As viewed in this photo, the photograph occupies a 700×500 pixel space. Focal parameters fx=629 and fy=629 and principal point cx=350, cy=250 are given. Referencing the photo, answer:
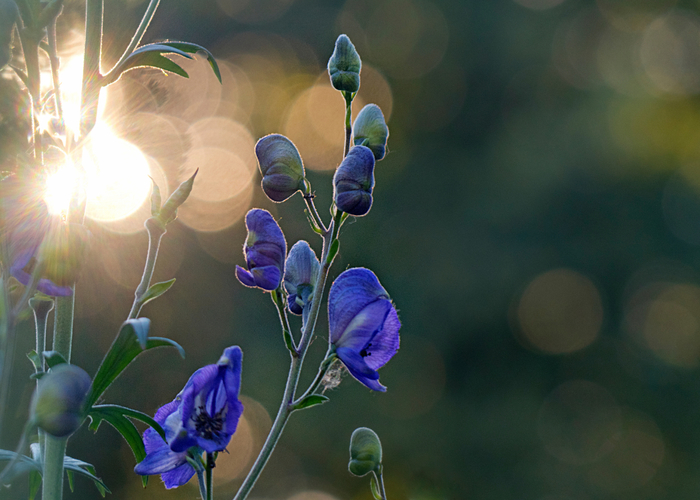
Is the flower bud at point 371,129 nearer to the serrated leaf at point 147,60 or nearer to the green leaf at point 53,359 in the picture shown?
the serrated leaf at point 147,60

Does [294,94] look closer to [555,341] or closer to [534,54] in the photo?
[534,54]

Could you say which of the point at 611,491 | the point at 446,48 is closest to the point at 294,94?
the point at 446,48

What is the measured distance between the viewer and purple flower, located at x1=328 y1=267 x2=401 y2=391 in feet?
2.07

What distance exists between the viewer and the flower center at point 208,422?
544mm

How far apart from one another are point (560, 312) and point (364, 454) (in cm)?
523

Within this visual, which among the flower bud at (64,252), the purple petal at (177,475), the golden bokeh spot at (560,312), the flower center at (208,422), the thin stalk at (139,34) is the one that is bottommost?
the golden bokeh spot at (560,312)

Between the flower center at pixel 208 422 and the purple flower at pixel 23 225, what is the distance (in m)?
0.15

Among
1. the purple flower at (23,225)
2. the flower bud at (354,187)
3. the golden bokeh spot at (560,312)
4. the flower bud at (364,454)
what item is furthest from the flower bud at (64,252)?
the golden bokeh spot at (560,312)

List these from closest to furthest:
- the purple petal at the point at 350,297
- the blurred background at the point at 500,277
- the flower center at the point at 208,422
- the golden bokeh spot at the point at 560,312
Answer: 1. the flower center at the point at 208,422
2. the purple petal at the point at 350,297
3. the blurred background at the point at 500,277
4. the golden bokeh spot at the point at 560,312

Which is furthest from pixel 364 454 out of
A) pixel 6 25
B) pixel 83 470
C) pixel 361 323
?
pixel 6 25

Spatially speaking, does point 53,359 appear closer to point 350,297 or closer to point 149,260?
point 149,260

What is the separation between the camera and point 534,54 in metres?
6.17

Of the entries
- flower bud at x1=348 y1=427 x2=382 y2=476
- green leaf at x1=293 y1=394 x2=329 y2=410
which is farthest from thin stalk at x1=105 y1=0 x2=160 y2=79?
flower bud at x1=348 y1=427 x2=382 y2=476

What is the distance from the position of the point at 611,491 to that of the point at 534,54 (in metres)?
4.03
